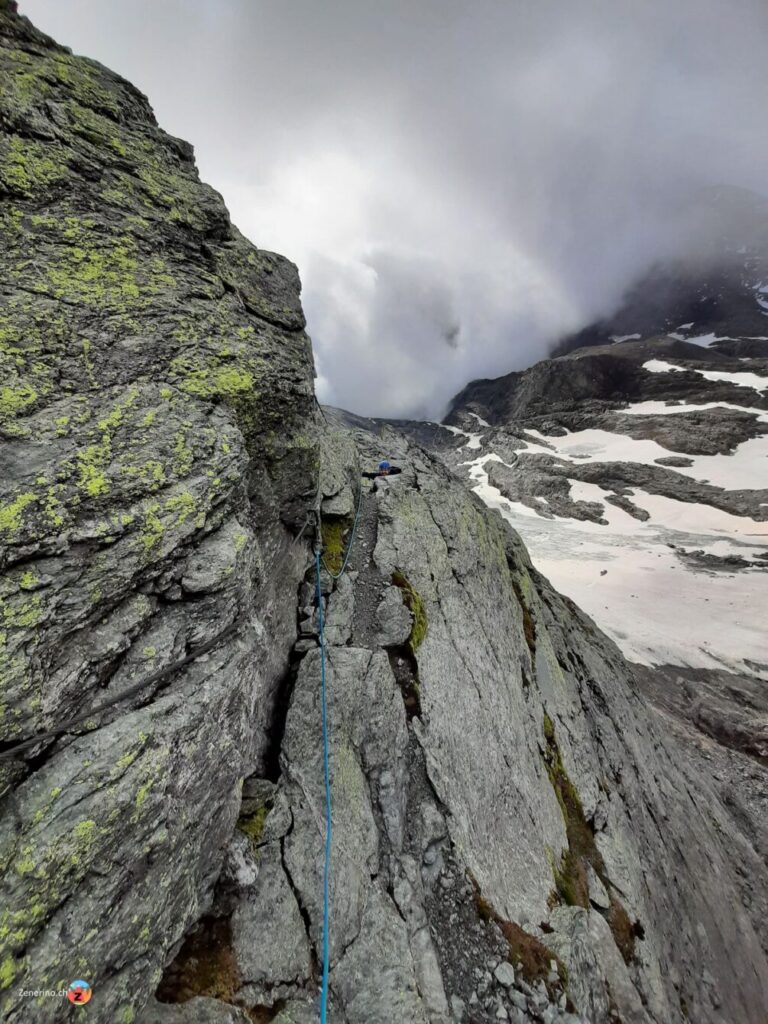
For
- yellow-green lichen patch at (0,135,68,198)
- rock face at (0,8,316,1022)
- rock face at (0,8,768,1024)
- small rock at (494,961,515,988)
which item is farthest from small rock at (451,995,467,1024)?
yellow-green lichen patch at (0,135,68,198)

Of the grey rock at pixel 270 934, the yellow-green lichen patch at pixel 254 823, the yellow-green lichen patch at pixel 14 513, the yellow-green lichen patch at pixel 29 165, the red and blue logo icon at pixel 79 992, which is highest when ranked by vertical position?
the yellow-green lichen patch at pixel 29 165

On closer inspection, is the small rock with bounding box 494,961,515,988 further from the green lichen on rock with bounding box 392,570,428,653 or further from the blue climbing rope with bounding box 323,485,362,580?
the blue climbing rope with bounding box 323,485,362,580

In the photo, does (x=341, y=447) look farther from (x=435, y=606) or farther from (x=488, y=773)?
(x=488, y=773)

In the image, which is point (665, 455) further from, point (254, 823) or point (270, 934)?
point (270, 934)

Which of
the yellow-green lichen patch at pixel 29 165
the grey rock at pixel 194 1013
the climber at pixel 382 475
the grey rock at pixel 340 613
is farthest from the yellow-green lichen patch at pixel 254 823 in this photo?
the yellow-green lichen patch at pixel 29 165

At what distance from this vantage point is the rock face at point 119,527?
3938 millimetres

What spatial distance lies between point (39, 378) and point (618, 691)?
21.9 m

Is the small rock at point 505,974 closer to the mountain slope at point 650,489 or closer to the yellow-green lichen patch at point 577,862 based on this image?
the yellow-green lichen patch at point 577,862

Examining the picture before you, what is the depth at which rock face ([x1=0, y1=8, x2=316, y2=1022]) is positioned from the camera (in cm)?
394

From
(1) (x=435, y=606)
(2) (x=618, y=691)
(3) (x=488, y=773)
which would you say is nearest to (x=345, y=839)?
(3) (x=488, y=773)

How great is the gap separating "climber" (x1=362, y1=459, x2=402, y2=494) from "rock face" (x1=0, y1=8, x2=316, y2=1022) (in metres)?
5.96

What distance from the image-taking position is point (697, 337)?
198m

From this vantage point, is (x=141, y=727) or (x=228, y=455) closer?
(x=141, y=727)

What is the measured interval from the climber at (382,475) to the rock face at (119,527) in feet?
19.6
